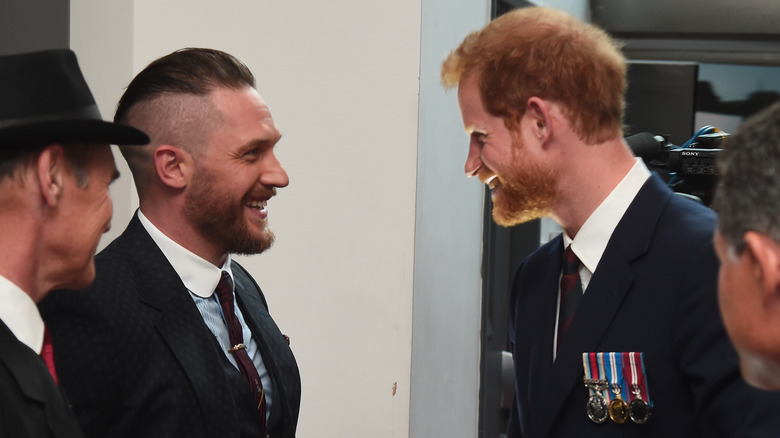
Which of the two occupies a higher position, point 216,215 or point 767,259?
point 767,259

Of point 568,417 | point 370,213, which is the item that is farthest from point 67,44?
point 568,417

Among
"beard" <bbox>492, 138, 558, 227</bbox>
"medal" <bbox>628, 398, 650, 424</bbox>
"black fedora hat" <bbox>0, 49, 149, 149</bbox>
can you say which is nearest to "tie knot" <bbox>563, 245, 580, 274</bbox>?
"beard" <bbox>492, 138, 558, 227</bbox>

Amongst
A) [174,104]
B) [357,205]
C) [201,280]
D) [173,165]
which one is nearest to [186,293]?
[201,280]

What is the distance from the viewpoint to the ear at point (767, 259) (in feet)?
3.36

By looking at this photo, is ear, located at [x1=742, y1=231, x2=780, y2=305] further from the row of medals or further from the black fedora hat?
the black fedora hat

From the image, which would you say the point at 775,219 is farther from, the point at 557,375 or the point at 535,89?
the point at 535,89

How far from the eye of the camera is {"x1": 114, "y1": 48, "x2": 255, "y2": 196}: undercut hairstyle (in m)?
1.91

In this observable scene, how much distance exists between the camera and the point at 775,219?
1022mm

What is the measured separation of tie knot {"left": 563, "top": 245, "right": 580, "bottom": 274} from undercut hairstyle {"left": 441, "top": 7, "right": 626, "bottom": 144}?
0.78 ft

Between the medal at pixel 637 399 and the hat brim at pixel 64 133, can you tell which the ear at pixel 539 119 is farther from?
the hat brim at pixel 64 133

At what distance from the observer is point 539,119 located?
1849 mm

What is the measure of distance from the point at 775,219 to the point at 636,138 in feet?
3.78

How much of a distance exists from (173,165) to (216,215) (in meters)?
0.14

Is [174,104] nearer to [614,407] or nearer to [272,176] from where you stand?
[272,176]
